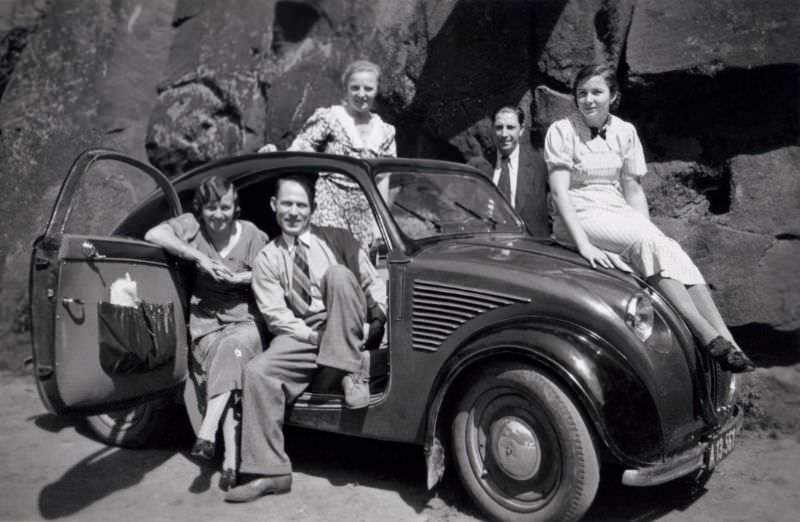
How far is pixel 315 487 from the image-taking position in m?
4.00

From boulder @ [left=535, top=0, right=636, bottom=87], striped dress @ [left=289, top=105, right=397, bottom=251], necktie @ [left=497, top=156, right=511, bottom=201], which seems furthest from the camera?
boulder @ [left=535, top=0, right=636, bottom=87]

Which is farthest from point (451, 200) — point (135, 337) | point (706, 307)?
point (135, 337)

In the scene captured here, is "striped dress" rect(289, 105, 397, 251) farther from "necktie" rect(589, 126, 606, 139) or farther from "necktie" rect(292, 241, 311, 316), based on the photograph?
"necktie" rect(589, 126, 606, 139)

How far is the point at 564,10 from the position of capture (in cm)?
638

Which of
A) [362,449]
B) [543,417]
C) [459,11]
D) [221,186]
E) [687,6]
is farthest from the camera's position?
[459,11]

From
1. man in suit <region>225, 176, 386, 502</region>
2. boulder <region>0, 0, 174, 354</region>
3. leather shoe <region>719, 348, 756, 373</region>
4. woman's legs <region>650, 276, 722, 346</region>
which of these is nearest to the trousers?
man in suit <region>225, 176, 386, 502</region>

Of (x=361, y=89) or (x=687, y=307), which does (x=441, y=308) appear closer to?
(x=687, y=307)

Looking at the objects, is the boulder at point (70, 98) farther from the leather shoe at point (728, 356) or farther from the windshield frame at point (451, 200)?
the leather shoe at point (728, 356)

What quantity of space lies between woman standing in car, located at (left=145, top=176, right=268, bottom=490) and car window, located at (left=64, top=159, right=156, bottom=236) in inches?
149

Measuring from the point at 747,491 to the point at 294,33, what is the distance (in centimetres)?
658

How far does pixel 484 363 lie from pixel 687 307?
1.05 meters

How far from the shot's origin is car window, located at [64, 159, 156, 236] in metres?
7.80

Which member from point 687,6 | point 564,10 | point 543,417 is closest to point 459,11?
point 564,10

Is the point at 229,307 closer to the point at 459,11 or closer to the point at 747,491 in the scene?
the point at 747,491
